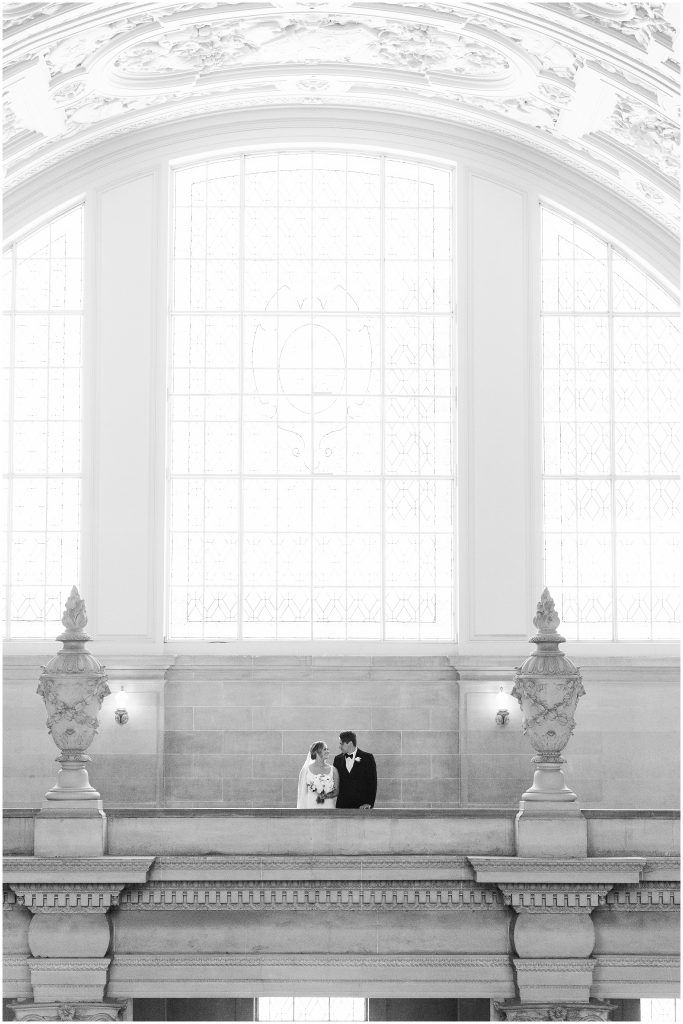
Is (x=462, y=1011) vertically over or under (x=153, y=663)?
under

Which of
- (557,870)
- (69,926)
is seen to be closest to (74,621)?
(69,926)

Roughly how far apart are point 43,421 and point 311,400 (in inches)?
166

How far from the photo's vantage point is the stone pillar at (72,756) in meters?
13.4

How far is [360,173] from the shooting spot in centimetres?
2220

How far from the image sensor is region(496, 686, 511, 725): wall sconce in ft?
68.2

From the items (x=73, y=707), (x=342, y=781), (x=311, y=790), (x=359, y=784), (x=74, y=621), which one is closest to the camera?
(x=73, y=707)

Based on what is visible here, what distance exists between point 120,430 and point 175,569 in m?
2.32

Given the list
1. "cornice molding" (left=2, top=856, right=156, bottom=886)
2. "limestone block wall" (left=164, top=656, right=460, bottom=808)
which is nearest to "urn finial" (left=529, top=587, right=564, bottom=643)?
"cornice molding" (left=2, top=856, right=156, bottom=886)

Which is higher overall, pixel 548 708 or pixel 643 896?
pixel 548 708

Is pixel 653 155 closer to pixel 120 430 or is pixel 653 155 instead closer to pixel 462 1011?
pixel 120 430

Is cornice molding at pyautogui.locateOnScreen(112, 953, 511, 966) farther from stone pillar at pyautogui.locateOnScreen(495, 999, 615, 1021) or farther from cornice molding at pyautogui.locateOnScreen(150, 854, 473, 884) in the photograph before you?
cornice molding at pyautogui.locateOnScreen(150, 854, 473, 884)

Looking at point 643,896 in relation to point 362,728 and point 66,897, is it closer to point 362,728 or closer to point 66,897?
point 66,897

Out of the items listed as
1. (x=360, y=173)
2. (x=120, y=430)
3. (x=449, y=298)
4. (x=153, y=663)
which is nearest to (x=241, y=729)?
(x=153, y=663)

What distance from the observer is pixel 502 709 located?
821 inches
